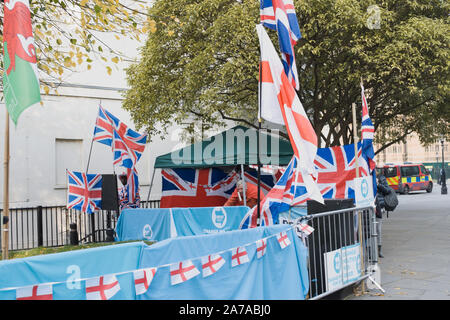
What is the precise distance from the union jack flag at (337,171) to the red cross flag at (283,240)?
636 centimetres

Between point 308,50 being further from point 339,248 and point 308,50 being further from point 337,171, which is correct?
point 339,248

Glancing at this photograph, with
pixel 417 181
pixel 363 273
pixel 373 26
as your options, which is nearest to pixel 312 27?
pixel 373 26

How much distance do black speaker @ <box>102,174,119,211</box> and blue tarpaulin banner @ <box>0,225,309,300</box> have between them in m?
7.88

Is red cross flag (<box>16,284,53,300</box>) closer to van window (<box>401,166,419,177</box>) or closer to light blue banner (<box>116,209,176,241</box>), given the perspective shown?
light blue banner (<box>116,209,176,241</box>)

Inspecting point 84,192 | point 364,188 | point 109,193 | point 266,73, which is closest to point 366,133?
point 364,188

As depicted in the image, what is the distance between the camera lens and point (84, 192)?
43.0ft

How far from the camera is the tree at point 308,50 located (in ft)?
40.4

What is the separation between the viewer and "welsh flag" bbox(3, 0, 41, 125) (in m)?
4.23

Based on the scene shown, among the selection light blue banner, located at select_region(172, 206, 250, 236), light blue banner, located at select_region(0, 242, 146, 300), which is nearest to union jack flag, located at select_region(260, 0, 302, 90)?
light blue banner, located at select_region(0, 242, 146, 300)

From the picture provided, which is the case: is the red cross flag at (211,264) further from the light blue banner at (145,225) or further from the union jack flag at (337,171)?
the union jack flag at (337,171)

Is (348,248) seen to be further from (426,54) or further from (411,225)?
(411,225)

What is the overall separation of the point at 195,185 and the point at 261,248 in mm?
10625

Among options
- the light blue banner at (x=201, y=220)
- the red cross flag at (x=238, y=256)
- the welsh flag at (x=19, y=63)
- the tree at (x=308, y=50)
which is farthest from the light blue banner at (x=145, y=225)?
the welsh flag at (x=19, y=63)

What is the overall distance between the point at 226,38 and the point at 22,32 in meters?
8.57
